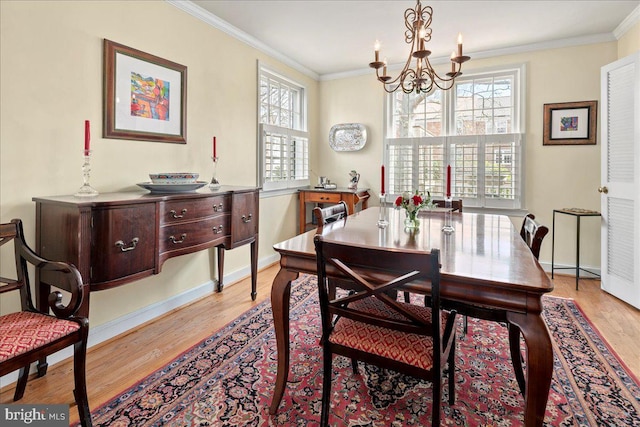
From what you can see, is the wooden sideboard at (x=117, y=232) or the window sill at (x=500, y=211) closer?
the wooden sideboard at (x=117, y=232)

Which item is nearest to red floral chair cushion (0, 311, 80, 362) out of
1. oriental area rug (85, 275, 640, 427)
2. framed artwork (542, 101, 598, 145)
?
oriental area rug (85, 275, 640, 427)

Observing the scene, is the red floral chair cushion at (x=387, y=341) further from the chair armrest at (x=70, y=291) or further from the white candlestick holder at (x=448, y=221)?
A: the chair armrest at (x=70, y=291)

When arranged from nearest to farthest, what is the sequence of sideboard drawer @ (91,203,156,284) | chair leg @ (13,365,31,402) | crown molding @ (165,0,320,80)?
chair leg @ (13,365,31,402) < sideboard drawer @ (91,203,156,284) < crown molding @ (165,0,320,80)

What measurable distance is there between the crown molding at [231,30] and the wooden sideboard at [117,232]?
161 centimetres

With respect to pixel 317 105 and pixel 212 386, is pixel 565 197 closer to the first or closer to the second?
pixel 317 105

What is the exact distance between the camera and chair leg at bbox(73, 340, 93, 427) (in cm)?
147

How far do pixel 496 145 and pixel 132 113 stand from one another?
146 inches

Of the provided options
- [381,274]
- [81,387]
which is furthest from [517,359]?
[81,387]

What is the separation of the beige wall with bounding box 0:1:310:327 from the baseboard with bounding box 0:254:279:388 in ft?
0.16

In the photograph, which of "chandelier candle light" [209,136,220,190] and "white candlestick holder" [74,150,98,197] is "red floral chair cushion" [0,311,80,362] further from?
"chandelier candle light" [209,136,220,190]

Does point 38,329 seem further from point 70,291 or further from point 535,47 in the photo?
point 535,47

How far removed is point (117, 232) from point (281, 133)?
8.48 feet

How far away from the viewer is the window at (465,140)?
396cm

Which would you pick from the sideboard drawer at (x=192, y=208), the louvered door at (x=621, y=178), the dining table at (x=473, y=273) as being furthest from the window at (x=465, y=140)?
the sideboard drawer at (x=192, y=208)
